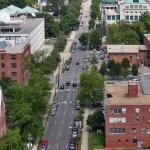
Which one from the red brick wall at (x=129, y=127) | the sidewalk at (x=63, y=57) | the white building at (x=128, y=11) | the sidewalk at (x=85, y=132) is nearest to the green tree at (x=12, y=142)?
the sidewalk at (x=85, y=132)

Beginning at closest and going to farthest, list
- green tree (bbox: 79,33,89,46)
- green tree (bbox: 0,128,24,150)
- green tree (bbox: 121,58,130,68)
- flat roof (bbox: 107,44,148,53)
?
green tree (bbox: 0,128,24,150)
green tree (bbox: 121,58,130,68)
flat roof (bbox: 107,44,148,53)
green tree (bbox: 79,33,89,46)

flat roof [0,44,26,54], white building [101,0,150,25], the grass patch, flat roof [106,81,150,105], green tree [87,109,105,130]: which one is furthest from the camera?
white building [101,0,150,25]

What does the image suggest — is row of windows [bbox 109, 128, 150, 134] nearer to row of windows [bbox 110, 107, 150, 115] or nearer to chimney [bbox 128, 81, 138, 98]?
row of windows [bbox 110, 107, 150, 115]

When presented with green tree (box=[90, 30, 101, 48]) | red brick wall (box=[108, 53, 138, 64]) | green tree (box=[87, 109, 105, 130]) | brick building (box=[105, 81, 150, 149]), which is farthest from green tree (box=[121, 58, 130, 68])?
brick building (box=[105, 81, 150, 149])

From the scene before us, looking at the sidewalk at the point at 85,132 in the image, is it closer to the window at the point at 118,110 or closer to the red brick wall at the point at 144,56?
the window at the point at 118,110

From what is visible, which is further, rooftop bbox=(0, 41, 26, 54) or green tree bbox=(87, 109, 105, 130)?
rooftop bbox=(0, 41, 26, 54)

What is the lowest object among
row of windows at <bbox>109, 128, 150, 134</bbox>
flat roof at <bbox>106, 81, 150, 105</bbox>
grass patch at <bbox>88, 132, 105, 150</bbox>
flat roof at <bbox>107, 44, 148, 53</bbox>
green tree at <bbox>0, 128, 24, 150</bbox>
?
grass patch at <bbox>88, 132, 105, 150</bbox>

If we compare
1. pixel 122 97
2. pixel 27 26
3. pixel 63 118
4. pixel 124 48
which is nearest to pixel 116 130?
pixel 122 97

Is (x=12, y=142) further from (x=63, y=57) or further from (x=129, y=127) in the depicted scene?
(x=63, y=57)
